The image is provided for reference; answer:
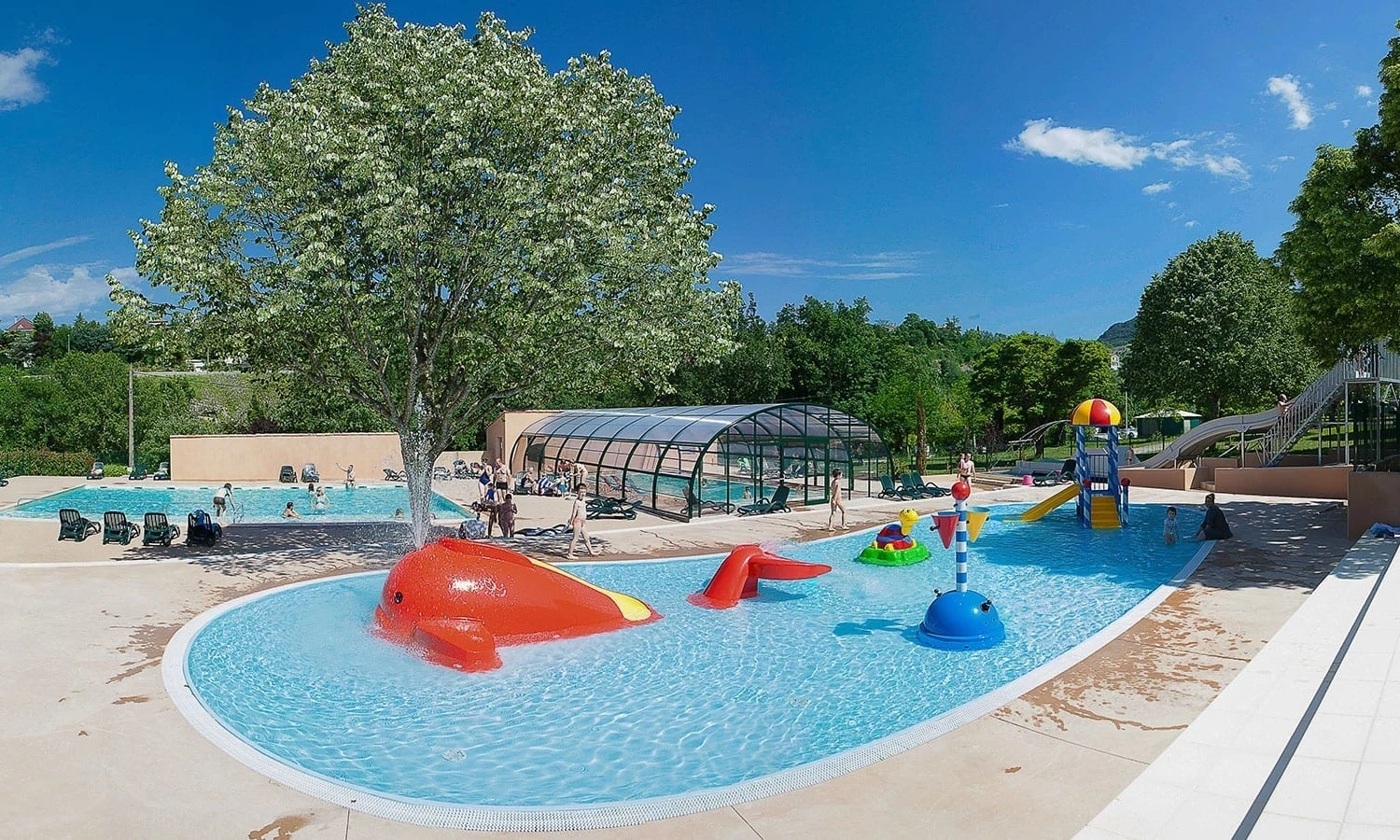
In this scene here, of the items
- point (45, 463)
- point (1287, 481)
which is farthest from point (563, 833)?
point (45, 463)

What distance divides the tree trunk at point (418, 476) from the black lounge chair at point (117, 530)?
6.93 metres

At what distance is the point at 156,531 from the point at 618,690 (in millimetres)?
14399

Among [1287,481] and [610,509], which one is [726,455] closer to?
[610,509]

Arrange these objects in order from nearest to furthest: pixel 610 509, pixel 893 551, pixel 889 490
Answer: pixel 893 551
pixel 610 509
pixel 889 490

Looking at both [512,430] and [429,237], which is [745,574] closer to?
[429,237]

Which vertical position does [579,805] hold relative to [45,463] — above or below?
below

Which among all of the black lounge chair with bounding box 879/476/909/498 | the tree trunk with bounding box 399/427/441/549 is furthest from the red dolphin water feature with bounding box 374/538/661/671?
the black lounge chair with bounding box 879/476/909/498

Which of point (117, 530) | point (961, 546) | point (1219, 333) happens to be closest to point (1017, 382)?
point (1219, 333)

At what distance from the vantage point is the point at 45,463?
38.6 m

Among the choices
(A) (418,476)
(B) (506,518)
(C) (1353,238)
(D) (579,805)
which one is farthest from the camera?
(B) (506,518)

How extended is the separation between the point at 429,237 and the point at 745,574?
9.60 m

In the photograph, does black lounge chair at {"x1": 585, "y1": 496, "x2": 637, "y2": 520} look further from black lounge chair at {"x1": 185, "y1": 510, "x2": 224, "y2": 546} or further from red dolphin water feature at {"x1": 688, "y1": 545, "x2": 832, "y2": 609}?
black lounge chair at {"x1": 185, "y1": 510, "x2": 224, "y2": 546}

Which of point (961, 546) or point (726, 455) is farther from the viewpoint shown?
point (726, 455)

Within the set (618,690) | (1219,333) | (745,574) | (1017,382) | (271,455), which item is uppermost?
(1219,333)
